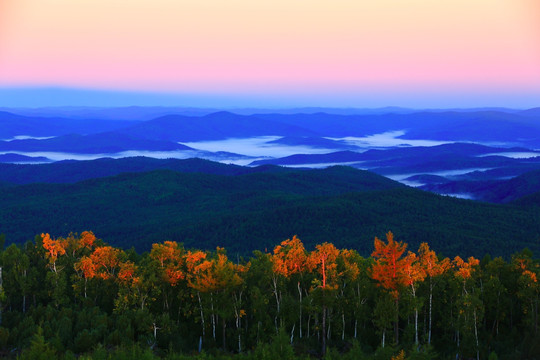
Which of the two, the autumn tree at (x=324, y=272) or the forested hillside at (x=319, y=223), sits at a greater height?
the autumn tree at (x=324, y=272)

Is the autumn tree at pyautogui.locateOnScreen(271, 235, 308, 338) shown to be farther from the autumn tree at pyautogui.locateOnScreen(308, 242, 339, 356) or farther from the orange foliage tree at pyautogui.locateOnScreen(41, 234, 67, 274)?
the orange foliage tree at pyautogui.locateOnScreen(41, 234, 67, 274)

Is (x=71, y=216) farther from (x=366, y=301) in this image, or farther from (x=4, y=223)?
(x=366, y=301)

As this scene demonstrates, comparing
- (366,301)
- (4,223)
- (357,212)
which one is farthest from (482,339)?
(4,223)

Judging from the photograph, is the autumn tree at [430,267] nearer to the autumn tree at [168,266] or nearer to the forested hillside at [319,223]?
the autumn tree at [168,266]

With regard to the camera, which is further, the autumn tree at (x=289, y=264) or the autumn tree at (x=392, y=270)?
the autumn tree at (x=289, y=264)

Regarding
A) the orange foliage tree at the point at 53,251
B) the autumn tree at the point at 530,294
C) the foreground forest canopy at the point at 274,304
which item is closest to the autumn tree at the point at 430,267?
the foreground forest canopy at the point at 274,304

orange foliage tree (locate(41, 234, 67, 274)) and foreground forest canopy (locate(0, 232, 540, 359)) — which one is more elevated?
orange foliage tree (locate(41, 234, 67, 274))

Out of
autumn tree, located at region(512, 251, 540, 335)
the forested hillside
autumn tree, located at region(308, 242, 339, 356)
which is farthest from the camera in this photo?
the forested hillside

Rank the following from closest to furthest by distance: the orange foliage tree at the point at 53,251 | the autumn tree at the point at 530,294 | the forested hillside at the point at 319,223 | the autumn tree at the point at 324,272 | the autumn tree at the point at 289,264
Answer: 1. the autumn tree at the point at 324,272
2. the autumn tree at the point at 530,294
3. the autumn tree at the point at 289,264
4. the orange foliage tree at the point at 53,251
5. the forested hillside at the point at 319,223

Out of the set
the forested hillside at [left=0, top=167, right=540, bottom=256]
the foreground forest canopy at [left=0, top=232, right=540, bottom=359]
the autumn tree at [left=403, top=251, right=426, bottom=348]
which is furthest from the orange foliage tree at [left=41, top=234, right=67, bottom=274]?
the forested hillside at [left=0, top=167, right=540, bottom=256]
